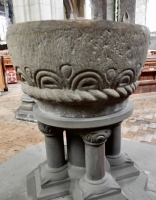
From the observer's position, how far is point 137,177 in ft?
3.89

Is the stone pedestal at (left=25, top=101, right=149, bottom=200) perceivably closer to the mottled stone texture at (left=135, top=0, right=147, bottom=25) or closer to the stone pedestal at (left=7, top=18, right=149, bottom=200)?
the stone pedestal at (left=7, top=18, right=149, bottom=200)

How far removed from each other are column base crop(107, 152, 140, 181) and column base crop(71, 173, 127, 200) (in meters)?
0.18

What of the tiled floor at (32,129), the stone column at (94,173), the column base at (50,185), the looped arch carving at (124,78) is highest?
the looped arch carving at (124,78)

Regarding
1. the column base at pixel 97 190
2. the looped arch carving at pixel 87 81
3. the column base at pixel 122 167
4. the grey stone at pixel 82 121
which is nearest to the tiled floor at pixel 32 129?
the column base at pixel 122 167

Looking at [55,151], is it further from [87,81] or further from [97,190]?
[87,81]

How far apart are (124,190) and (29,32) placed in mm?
993

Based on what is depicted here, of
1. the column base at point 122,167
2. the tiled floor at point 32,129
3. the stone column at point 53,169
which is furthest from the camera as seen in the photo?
the tiled floor at point 32,129

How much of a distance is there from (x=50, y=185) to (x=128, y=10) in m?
14.0

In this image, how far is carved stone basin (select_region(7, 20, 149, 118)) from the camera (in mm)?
676

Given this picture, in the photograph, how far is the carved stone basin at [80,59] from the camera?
68cm

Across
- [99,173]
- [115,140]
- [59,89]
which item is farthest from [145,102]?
[59,89]

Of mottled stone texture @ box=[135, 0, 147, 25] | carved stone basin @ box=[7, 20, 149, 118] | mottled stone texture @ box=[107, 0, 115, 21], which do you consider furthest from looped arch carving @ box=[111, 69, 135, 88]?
mottled stone texture @ box=[107, 0, 115, 21]

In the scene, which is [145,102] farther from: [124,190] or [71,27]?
[71,27]

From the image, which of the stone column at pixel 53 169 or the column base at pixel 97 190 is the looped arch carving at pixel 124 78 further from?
the column base at pixel 97 190
